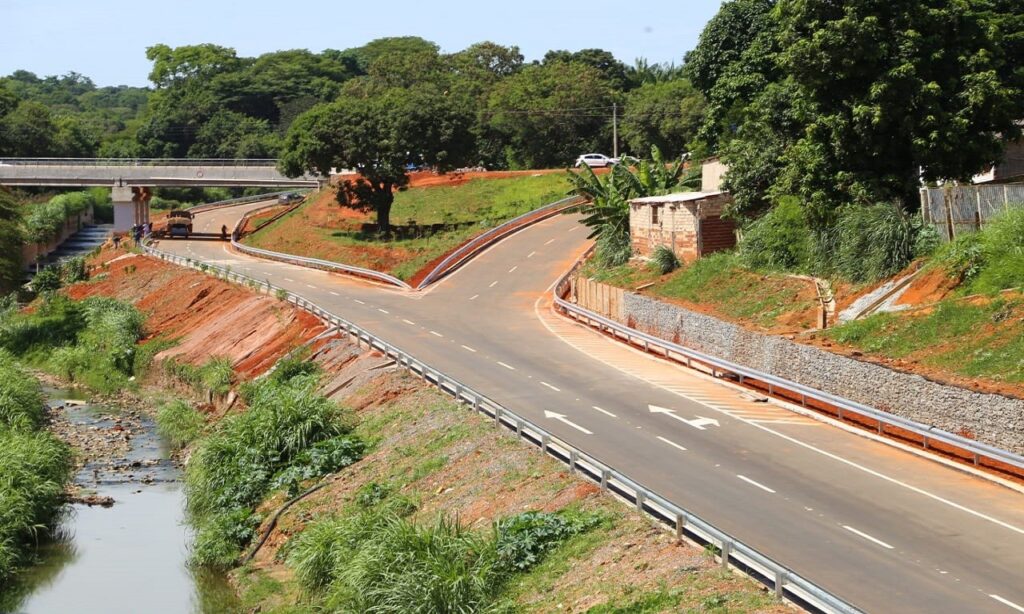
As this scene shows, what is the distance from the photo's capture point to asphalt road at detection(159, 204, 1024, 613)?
19.7 metres

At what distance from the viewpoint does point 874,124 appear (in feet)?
128

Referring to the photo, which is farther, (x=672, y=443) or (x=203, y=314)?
(x=203, y=314)

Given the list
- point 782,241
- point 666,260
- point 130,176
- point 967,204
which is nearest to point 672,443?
point 967,204

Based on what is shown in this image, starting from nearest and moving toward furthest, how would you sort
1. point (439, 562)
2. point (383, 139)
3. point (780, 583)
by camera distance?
point (780, 583), point (439, 562), point (383, 139)

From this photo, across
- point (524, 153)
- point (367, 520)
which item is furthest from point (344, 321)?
point (524, 153)

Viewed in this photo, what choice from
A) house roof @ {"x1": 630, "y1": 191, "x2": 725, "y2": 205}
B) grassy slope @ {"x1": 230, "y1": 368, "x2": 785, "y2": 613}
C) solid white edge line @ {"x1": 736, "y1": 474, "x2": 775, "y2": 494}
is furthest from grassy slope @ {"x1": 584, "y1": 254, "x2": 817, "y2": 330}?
solid white edge line @ {"x1": 736, "y1": 474, "x2": 775, "y2": 494}

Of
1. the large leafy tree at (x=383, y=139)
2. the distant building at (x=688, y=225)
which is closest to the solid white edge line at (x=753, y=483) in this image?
the distant building at (x=688, y=225)

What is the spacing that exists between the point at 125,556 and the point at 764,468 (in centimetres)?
1542

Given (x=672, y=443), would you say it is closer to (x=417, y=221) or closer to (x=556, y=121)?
(x=417, y=221)

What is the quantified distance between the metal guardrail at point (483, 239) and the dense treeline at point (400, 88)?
558 cm

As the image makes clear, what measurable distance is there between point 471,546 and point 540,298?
34.6m

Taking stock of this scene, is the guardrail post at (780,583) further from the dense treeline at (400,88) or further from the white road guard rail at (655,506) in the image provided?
the dense treeline at (400,88)

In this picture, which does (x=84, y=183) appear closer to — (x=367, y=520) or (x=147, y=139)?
(x=147, y=139)

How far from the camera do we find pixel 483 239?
237 feet
